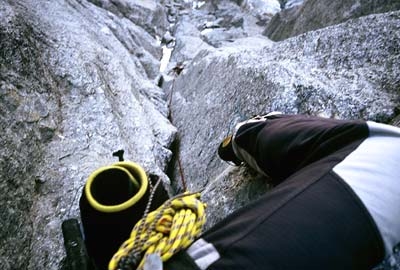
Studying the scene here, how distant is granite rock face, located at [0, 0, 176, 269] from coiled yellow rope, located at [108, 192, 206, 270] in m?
1.32

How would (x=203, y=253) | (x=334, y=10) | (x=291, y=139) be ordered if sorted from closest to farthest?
(x=203, y=253) → (x=291, y=139) → (x=334, y=10)

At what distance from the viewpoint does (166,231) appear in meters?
1.13

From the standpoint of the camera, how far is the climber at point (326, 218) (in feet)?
3.46

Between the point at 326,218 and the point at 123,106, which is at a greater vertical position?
the point at 326,218

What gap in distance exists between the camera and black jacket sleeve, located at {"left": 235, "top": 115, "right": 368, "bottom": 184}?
1582 millimetres

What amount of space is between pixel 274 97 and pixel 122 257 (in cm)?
237

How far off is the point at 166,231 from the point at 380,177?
3.02 ft

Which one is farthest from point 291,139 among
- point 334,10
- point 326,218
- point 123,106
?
point 334,10

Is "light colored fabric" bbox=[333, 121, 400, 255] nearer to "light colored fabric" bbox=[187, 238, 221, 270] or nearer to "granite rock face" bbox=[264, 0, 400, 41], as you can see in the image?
"light colored fabric" bbox=[187, 238, 221, 270]

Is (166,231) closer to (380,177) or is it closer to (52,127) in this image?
(380,177)

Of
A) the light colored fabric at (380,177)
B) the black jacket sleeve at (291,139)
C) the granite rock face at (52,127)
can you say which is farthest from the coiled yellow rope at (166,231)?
the granite rock face at (52,127)

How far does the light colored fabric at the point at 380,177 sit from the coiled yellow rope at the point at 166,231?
661mm

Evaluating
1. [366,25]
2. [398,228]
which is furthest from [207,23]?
[398,228]

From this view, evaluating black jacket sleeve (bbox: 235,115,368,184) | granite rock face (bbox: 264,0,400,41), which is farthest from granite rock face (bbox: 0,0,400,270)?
granite rock face (bbox: 264,0,400,41)
